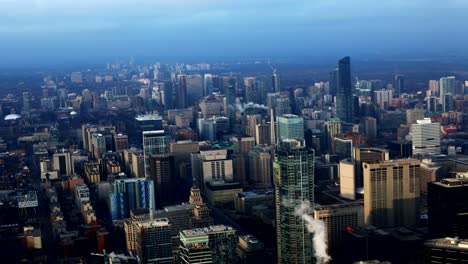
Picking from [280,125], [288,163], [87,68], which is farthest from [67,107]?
[288,163]

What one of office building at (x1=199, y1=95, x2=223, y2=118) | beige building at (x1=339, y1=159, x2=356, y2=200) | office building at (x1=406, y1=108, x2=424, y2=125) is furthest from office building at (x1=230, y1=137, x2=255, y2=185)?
office building at (x1=406, y1=108, x2=424, y2=125)

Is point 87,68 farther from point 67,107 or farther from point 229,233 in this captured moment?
point 229,233

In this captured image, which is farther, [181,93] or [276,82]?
[181,93]

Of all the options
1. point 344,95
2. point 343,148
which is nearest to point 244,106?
point 344,95

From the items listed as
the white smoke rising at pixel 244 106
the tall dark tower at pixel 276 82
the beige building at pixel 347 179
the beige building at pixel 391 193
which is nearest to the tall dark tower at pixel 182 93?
the white smoke rising at pixel 244 106

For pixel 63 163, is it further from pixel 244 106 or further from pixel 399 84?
pixel 399 84

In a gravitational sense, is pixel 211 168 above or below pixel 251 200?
above

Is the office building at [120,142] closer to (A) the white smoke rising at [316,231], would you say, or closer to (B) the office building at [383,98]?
(B) the office building at [383,98]
